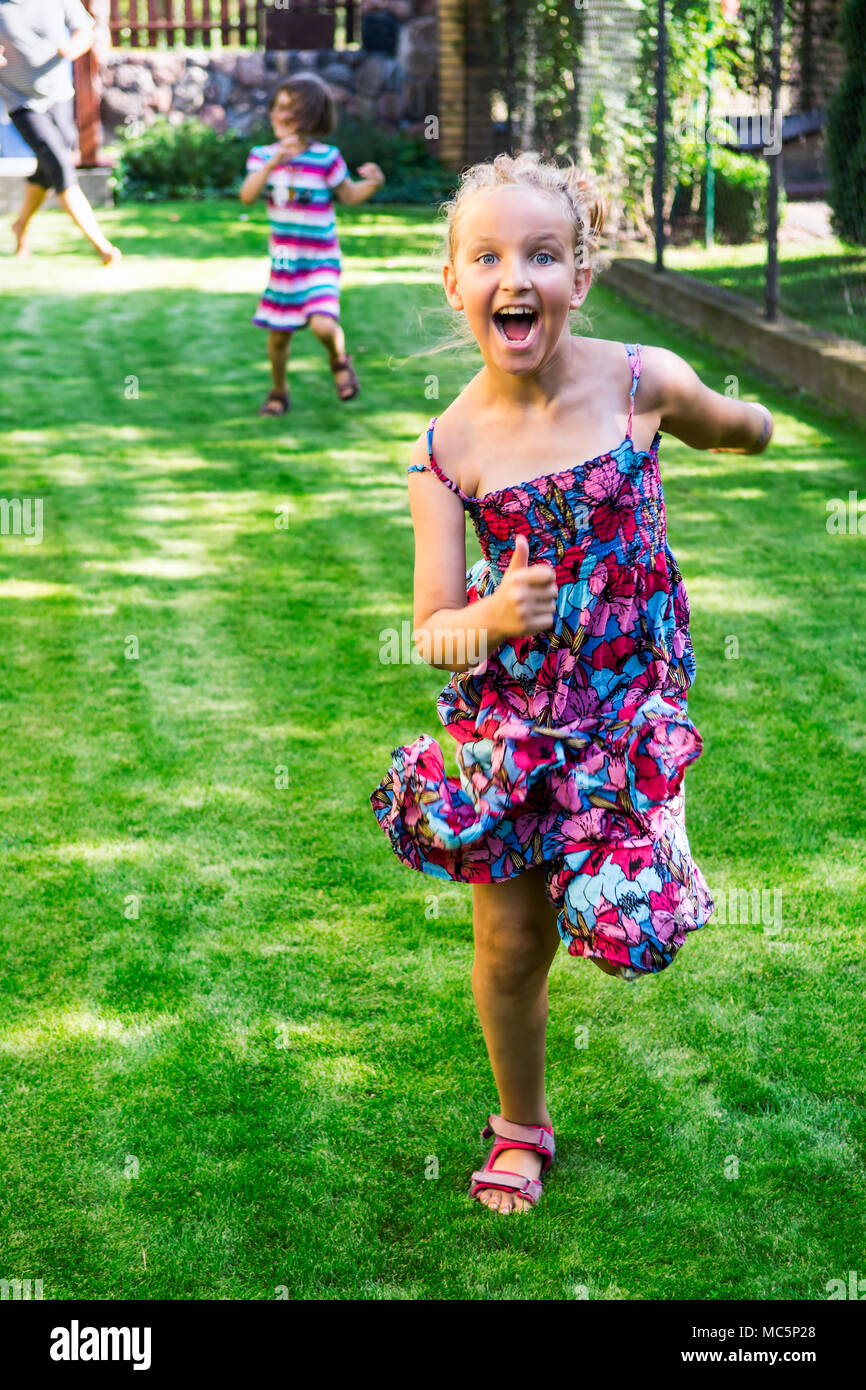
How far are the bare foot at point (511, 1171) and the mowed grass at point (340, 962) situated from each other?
4 centimetres

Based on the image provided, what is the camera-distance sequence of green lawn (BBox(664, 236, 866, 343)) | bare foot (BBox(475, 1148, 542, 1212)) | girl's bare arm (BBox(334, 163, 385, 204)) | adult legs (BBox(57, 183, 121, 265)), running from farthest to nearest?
adult legs (BBox(57, 183, 121, 265)) → green lawn (BBox(664, 236, 866, 343)) → girl's bare arm (BBox(334, 163, 385, 204)) → bare foot (BBox(475, 1148, 542, 1212))

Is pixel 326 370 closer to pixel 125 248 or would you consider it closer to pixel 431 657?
pixel 125 248

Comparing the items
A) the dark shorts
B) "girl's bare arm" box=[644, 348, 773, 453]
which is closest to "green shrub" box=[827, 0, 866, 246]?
the dark shorts

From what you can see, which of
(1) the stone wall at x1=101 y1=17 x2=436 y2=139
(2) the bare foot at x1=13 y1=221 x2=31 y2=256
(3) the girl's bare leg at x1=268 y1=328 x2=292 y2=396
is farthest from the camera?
(1) the stone wall at x1=101 y1=17 x2=436 y2=139

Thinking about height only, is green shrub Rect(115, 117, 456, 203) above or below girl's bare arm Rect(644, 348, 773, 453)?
above

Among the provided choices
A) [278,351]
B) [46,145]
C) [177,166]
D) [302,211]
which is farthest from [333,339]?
[177,166]

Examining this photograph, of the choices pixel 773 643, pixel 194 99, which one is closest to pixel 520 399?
pixel 773 643

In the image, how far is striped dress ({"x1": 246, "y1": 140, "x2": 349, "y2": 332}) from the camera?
308 inches

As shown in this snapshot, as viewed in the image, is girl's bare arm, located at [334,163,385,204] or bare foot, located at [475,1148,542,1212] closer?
bare foot, located at [475,1148,542,1212]

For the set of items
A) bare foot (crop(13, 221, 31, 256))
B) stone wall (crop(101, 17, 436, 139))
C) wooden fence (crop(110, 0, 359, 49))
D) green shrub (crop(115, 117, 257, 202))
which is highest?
wooden fence (crop(110, 0, 359, 49))

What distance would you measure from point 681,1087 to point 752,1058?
167 millimetres

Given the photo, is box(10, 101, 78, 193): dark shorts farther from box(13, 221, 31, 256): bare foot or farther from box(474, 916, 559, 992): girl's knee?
box(474, 916, 559, 992): girl's knee

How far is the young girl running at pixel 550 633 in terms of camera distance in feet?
7.30

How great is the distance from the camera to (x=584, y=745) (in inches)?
89.2
